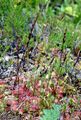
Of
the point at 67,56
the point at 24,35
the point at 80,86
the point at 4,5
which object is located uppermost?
the point at 4,5

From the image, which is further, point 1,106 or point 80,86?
point 80,86

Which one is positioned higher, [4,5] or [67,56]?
[4,5]

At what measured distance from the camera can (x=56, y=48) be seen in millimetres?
3869

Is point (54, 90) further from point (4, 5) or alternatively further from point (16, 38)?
point (4, 5)

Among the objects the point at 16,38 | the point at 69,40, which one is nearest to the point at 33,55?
the point at 16,38

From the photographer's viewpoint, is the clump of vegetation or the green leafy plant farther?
the clump of vegetation

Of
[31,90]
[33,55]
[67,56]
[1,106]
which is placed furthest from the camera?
[33,55]

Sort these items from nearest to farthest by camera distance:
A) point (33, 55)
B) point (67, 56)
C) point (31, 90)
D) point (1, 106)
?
1. point (1, 106)
2. point (31, 90)
3. point (67, 56)
4. point (33, 55)

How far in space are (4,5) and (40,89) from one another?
3.35 feet

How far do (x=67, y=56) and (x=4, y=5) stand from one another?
879mm

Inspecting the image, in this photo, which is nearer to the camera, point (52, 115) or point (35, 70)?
point (52, 115)

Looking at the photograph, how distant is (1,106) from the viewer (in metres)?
3.24

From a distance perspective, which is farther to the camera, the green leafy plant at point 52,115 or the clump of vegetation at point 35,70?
the clump of vegetation at point 35,70

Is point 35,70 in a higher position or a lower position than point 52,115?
higher
